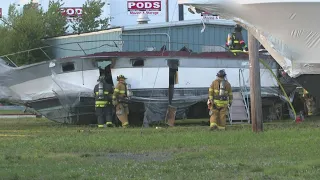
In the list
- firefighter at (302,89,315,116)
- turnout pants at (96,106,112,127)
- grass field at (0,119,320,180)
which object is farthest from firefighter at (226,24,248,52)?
grass field at (0,119,320,180)

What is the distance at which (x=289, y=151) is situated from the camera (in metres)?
11.0

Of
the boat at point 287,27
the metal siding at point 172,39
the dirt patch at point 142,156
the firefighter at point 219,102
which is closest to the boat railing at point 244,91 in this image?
the firefighter at point 219,102

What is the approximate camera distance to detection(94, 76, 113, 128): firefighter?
1852 cm

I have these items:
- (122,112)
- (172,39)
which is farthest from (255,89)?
(172,39)

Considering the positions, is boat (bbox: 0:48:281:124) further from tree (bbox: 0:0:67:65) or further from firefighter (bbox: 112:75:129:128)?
tree (bbox: 0:0:67:65)

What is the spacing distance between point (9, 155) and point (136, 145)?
8.99ft

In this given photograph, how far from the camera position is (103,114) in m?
18.8

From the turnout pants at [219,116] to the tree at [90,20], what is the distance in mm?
22246

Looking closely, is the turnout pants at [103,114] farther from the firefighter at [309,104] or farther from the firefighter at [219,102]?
the firefighter at [309,104]

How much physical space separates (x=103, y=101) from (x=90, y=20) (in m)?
21.6

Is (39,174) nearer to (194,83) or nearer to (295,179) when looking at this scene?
(295,179)

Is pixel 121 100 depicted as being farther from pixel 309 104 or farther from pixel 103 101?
pixel 309 104

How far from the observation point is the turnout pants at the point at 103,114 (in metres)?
18.7

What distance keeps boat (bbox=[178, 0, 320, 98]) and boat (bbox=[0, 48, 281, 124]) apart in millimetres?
12779
